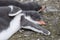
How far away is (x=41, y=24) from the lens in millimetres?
3510

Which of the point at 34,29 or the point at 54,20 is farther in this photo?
the point at 54,20

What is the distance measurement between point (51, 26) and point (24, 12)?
18.2 inches

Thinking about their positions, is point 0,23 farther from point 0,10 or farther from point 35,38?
point 35,38

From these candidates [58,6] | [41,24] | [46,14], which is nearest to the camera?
[41,24]

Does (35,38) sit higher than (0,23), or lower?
lower

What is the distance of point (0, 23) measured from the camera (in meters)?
3.08

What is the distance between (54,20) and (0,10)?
92 centimetres

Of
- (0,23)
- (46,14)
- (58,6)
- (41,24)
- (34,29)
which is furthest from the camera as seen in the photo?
(58,6)

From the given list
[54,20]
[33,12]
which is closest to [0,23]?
[33,12]

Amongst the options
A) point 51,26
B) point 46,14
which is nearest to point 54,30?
point 51,26

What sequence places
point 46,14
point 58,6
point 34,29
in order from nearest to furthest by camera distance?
point 34,29, point 46,14, point 58,6

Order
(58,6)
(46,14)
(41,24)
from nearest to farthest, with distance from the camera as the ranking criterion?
A: (41,24)
(46,14)
(58,6)

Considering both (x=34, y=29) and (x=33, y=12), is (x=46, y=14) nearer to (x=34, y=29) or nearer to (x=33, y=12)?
(x=33, y=12)

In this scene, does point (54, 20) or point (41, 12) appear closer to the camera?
point (54, 20)
